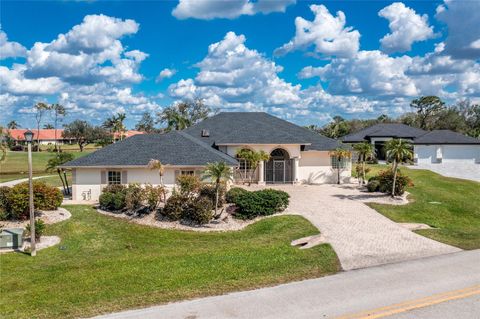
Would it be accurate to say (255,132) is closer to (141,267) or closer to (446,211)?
(446,211)

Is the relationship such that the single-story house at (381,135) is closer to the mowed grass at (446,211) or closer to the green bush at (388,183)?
the mowed grass at (446,211)

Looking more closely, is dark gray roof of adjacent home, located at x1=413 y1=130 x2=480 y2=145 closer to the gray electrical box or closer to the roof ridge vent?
the roof ridge vent

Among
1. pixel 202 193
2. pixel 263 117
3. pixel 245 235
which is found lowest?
pixel 245 235

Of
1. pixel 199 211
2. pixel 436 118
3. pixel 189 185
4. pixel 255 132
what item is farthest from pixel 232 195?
pixel 436 118

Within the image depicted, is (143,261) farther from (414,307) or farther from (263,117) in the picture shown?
(263,117)

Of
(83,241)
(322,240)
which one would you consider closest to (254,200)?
(322,240)

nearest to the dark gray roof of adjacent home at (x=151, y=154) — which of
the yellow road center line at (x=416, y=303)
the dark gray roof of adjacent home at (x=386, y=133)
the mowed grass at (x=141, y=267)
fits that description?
the mowed grass at (x=141, y=267)
